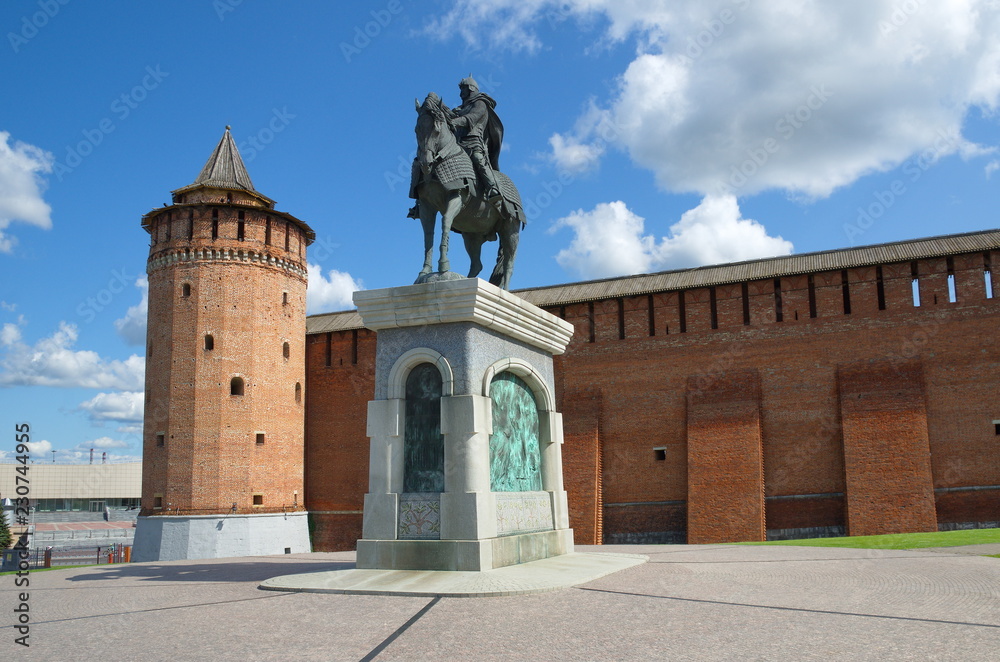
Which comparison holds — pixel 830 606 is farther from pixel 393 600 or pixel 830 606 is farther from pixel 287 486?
pixel 287 486

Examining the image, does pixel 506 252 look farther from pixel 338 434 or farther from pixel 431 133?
pixel 338 434

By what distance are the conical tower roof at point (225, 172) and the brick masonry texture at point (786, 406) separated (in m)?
11.5

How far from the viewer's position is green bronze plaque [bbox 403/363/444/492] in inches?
288

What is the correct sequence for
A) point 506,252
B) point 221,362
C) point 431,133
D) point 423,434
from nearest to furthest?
point 423,434 < point 431,133 < point 506,252 < point 221,362

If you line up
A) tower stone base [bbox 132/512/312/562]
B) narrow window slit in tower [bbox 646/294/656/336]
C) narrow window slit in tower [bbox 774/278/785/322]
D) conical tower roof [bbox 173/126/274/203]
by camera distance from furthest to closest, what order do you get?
conical tower roof [bbox 173/126/274/203] < tower stone base [bbox 132/512/312/562] < narrow window slit in tower [bbox 646/294/656/336] < narrow window slit in tower [bbox 774/278/785/322]

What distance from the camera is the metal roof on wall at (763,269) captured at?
65.4 feet

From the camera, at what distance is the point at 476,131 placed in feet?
28.1

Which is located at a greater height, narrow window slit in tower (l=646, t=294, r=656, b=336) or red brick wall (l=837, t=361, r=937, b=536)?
narrow window slit in tower (l=646, t=294, r=656, b=336)

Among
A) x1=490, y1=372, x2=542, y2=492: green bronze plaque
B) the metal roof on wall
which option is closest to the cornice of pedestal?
x1=490, y1=372, x2=542, y2=492: green bronze plaque

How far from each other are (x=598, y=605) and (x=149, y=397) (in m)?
21.7

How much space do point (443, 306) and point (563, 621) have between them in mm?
3308

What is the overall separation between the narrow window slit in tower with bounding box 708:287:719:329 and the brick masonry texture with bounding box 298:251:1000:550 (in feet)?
0.12

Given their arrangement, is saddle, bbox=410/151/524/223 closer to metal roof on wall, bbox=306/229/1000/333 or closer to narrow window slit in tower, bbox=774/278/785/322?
narrow window slit in tower, bbox=774/278/785/322

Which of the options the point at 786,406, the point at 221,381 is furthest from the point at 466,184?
the point at 221,381
